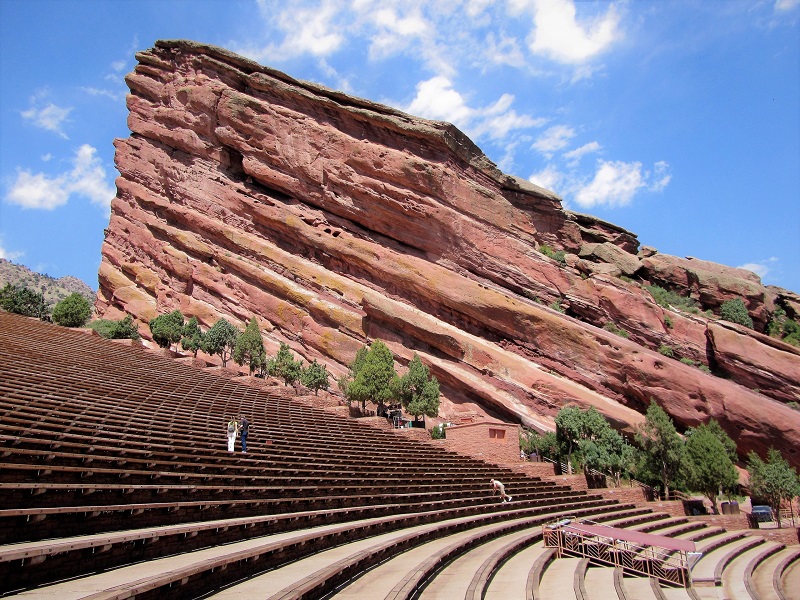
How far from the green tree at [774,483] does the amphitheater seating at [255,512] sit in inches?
275

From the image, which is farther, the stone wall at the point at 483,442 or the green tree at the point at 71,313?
the green tree at the point at 71,313

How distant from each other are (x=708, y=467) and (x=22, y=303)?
4785cm

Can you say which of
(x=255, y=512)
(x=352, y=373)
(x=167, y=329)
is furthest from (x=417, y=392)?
(x=255, y=512)

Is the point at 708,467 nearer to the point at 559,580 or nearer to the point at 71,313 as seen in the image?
the point at 559,580

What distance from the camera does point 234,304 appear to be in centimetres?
3975

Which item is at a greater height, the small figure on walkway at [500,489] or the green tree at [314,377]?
the green tree at [314,377]

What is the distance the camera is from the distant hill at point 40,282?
11277 centimetres

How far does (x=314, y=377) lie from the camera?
32.5 meters

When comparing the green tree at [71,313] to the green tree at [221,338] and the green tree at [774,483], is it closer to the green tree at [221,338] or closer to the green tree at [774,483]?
the green tree at [221,338]

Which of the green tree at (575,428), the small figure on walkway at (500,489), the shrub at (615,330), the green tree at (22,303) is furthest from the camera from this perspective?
the green tree at (22,303)

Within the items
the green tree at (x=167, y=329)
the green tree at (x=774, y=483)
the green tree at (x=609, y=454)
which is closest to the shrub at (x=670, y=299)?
the green tree at (x=774, y=483)

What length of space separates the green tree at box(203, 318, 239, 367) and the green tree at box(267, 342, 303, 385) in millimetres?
3496

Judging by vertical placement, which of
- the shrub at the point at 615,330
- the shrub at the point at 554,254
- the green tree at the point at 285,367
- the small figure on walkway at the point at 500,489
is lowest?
the small figure on walkway at the point at 500,489

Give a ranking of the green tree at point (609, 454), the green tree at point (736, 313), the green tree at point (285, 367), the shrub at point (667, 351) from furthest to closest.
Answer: the green tree at point (736, 313) → the shrub at point (667, 351) → the green tree at point (285, 367) → the green tree at point (609, 454)
